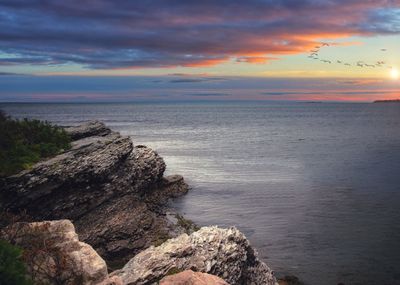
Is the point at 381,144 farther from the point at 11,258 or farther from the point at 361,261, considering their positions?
the point at 11,258

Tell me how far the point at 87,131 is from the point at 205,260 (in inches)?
767

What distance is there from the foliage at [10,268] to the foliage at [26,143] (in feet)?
42.3

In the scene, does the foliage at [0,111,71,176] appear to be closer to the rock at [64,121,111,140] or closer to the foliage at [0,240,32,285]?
the rock at [64,121,111,140]

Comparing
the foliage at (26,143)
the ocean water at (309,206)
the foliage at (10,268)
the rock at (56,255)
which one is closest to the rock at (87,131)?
the foliage at (26,143)

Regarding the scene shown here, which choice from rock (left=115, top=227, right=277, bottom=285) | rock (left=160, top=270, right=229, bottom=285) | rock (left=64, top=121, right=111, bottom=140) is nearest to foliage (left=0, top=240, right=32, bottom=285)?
rock (left=160, top=270, right=229, bottom=285)

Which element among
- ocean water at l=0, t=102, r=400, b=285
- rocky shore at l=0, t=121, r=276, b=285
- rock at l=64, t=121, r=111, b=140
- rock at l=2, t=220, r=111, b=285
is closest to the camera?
rock at l=2, t=220, r=111, b=285

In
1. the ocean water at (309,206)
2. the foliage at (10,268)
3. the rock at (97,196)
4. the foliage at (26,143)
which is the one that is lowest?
the ocean water at (309,206)

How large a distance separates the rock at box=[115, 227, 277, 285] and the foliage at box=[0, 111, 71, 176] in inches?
425

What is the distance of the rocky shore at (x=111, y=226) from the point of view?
1395cm

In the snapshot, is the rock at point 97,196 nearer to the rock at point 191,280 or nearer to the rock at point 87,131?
the rock at point 87,131

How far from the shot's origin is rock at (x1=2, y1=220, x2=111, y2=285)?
43.9 ft

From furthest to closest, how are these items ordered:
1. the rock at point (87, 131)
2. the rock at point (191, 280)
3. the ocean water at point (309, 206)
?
the rock at point (87, 131), the ocean water at point (309, 206), the rock at point (191, 280)

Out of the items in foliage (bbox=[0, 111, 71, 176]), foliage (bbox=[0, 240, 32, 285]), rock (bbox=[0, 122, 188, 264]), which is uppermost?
foliage (bbox=[0, 111, 71, 176])

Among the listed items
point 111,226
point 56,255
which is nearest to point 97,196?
point 111,226
